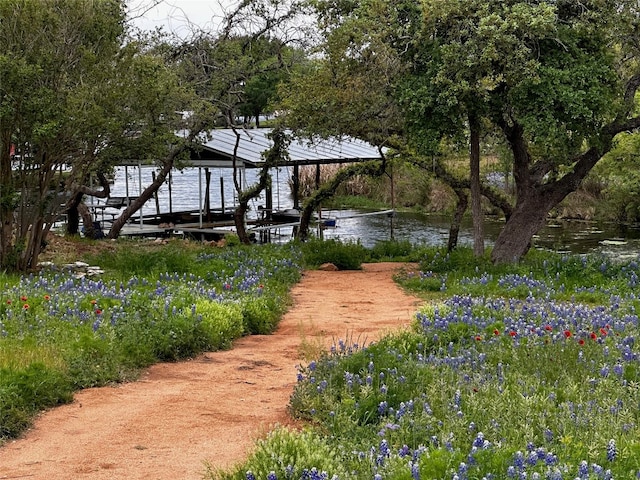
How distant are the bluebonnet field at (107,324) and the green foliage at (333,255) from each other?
12.4ft

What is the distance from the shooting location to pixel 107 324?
8.45 m

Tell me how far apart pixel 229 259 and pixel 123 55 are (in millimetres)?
4026

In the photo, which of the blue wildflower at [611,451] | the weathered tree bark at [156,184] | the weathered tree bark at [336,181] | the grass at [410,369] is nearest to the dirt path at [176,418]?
the grass at [410,369]

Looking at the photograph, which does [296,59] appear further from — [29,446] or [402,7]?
[29,446]

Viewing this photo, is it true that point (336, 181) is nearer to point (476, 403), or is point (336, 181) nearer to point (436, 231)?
point (436, 231)

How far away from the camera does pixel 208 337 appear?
9.02 metres

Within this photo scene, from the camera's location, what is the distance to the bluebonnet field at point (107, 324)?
22.2 feet

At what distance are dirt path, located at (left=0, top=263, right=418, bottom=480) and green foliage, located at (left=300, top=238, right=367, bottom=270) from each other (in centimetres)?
671

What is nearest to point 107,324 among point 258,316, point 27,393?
point 27,393

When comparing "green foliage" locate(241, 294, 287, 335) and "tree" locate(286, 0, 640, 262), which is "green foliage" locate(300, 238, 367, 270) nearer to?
"tree" locate(286, 0, 640, 262)

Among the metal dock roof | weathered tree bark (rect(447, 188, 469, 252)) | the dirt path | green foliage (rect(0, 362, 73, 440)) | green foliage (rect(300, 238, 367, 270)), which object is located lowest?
the dirt path

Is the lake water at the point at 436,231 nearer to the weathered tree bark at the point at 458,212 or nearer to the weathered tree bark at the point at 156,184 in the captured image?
the weathered tree bark at the point at 156,184

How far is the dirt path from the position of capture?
537cm

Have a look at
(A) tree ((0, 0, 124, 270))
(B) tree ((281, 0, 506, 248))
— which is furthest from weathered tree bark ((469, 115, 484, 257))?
(A) tree ((0, 0, 124, 270))
